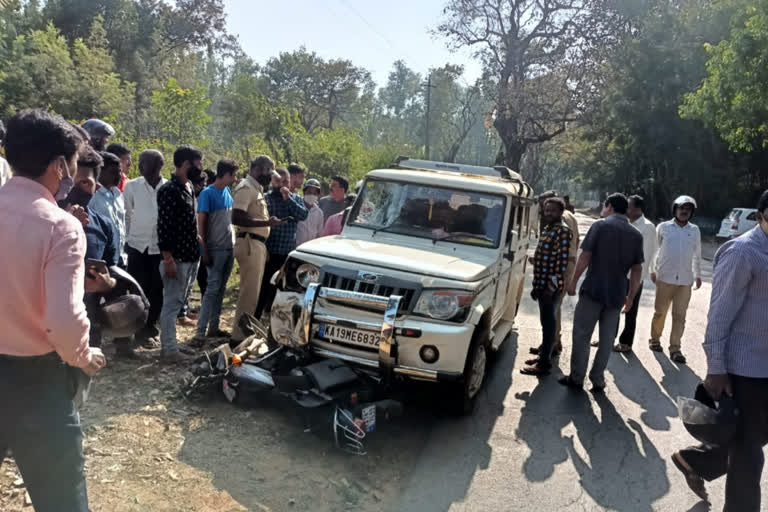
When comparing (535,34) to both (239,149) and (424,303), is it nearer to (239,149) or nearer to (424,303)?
(239,149)

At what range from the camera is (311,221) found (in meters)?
7.73

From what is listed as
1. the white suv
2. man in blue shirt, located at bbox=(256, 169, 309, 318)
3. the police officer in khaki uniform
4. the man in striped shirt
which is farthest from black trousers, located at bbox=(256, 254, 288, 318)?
the man in striped shirt

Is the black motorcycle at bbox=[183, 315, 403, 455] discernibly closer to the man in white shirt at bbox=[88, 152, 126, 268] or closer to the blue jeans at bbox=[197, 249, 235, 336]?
the blue jeans at bbox=[197, 249, 235, 336]

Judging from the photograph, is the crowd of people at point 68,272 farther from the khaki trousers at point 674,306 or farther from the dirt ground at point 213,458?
the khaki trousers at point 674,306

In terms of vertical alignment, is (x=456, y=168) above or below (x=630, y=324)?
above

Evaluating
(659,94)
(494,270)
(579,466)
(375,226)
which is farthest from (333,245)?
(659,94)

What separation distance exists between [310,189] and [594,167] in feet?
147

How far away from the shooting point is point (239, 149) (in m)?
24.7

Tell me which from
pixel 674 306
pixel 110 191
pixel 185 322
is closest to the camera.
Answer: pixel 110 191

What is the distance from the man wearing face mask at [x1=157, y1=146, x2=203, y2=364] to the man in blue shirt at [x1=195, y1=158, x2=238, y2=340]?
1.27 feet

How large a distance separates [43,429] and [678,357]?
7010 mm

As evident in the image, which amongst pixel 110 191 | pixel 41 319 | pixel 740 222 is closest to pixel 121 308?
pixel 41 319

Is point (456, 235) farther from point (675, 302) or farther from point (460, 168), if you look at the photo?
point (675, 302)

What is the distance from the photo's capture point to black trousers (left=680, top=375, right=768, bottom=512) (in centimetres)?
325
